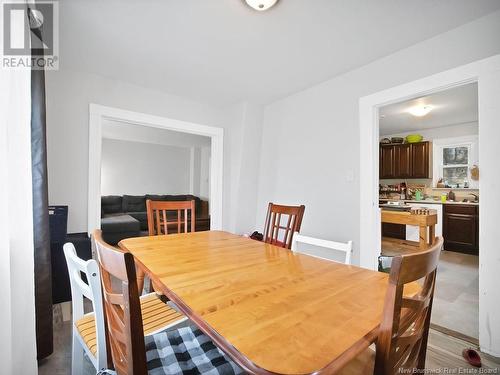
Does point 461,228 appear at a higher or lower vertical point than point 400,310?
lower

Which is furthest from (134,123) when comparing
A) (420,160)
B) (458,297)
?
(420,160)

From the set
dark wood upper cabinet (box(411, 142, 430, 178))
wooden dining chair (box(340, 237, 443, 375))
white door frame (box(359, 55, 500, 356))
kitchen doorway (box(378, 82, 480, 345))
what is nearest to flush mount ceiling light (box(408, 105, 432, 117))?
kitchen doorway (box(378, 82, 480, 345))

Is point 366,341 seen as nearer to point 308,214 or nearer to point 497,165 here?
point 497,165

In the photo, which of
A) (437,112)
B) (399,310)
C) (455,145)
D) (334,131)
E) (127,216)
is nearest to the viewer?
(399,310)

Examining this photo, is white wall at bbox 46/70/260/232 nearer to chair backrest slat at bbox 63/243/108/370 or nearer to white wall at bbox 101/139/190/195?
chair backrest slat at bbox 63/243/108/370

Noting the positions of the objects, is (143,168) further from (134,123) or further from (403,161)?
(403,161)

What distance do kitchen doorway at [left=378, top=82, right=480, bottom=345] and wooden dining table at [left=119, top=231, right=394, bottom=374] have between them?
2491mm

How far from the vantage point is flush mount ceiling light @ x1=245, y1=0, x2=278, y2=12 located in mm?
1512

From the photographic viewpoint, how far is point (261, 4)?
1.53 m

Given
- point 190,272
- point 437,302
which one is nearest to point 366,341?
point 190,272

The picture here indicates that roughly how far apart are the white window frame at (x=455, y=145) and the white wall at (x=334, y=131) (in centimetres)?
355

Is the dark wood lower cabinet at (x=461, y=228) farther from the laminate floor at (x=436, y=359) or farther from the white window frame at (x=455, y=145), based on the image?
the laminate floor at (x=436, y=359)

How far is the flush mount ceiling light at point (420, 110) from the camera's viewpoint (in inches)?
141

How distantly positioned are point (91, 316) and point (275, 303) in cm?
100
